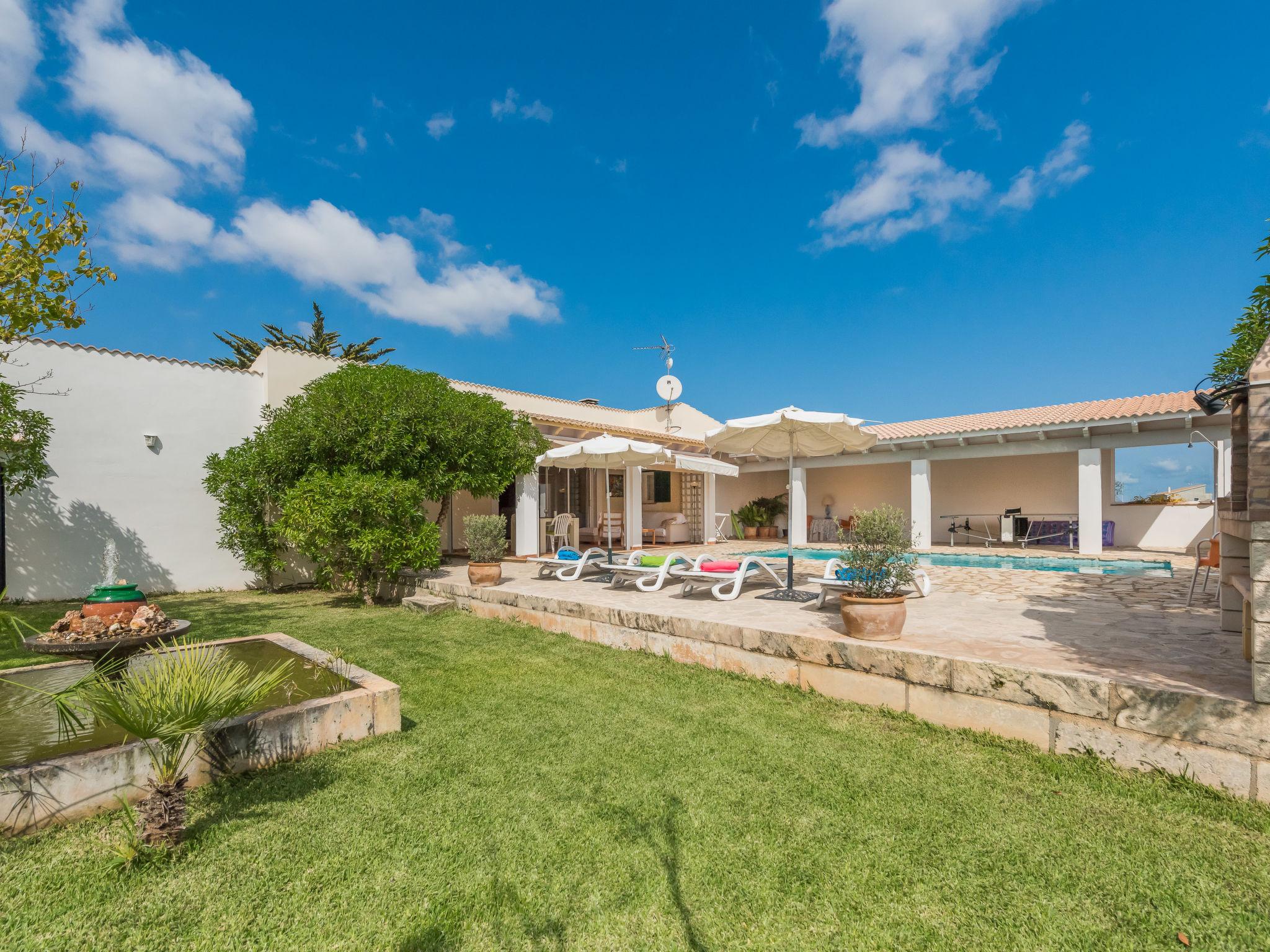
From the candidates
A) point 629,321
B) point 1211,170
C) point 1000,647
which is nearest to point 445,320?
point 629,321

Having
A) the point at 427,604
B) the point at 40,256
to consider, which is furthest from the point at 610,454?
the point at 40,256

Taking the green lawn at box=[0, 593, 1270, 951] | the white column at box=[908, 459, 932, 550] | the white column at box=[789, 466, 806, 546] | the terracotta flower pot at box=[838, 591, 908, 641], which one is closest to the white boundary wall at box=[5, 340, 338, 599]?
the green lawn at box=[0, 593, 1270, 951]

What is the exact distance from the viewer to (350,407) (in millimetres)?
9672

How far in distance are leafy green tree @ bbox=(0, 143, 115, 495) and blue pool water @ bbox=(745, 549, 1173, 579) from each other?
464 inches

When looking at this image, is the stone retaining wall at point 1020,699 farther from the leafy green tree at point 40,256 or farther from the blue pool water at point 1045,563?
the blue pool water at point 1045,563

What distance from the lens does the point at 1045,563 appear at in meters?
12.0

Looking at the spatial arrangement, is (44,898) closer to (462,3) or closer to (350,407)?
(350,407)

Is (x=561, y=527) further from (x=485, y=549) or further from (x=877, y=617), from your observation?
(x=877, y=617)

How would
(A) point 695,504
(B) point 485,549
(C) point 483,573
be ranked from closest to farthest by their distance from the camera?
1. (C) point 483,573
2. (B) point 485,549
3. (A) point 695,504

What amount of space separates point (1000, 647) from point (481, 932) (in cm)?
417

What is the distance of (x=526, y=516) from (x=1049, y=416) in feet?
43.3

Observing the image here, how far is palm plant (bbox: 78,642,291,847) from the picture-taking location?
8.71 feet

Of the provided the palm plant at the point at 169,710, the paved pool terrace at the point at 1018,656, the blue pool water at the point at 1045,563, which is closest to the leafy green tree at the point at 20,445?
the paved pool terrace at the point at 1018,656

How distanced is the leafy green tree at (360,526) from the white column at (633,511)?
6.63 metres
